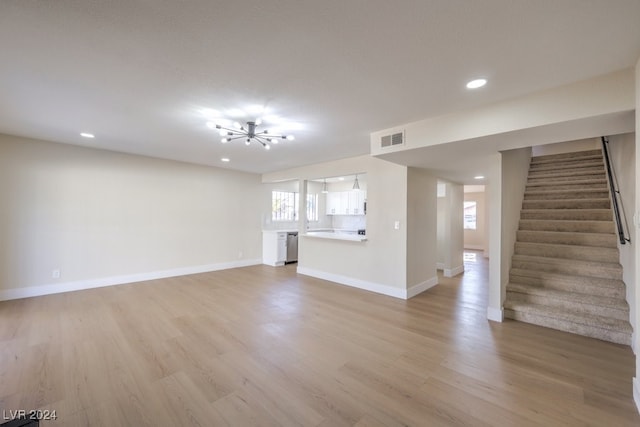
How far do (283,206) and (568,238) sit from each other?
6574 millimetres

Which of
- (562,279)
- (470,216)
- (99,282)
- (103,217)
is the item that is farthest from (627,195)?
(470,216)

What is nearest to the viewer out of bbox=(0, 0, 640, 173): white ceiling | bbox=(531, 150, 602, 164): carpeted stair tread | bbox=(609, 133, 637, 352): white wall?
bbox=(0, 0, 640, 173): white ceiling

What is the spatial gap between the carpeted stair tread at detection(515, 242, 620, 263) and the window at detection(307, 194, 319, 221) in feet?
19.5

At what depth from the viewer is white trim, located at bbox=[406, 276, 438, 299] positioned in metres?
4.39

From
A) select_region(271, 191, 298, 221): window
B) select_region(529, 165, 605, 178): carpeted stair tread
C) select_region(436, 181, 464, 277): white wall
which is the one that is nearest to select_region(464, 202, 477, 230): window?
select_region(436, 181, 464, 277): white wall

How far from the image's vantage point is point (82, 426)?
167 cm

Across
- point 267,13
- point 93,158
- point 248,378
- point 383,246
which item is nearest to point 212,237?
point 93,158

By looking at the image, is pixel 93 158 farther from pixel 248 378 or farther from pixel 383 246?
pixel 383 246

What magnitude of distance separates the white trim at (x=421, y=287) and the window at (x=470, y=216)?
6.53 meters

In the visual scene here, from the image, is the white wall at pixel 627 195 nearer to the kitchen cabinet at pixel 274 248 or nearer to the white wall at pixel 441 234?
the white wall at pixel 441 234

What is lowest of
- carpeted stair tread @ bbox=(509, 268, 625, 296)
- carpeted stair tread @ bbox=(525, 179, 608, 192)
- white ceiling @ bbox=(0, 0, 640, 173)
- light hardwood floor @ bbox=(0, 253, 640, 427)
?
light hardwood floor @ bbox=(0, 253, 640, 427)

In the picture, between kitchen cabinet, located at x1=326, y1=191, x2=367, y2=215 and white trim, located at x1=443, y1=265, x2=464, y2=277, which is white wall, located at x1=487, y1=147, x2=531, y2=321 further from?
kitchen cabinet, located at x1=326, y1=191, x2=367, y2=215

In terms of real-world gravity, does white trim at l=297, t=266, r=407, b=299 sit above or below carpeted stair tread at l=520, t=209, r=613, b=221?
below

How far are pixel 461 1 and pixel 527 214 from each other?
4.42m
